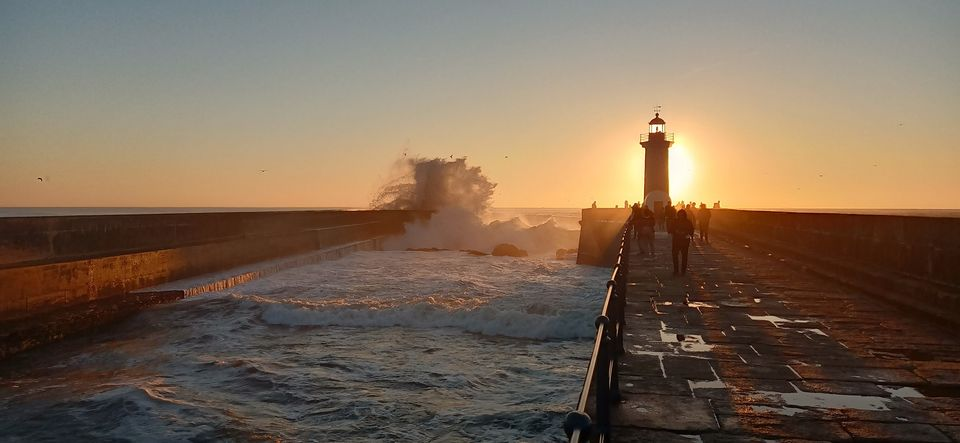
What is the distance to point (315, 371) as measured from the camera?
834cm

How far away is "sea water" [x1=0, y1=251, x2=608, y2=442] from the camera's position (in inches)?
245

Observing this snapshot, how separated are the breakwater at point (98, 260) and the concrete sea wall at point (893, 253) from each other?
12.0 meters

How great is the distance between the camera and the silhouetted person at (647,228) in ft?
50.2

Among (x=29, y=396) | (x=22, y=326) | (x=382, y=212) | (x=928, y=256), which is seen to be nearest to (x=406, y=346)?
(x=29, y=396)

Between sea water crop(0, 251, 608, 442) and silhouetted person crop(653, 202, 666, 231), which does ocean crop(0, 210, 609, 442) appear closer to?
sea water crop(0, 251, 608, 442)

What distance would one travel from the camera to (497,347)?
9836 millimetres

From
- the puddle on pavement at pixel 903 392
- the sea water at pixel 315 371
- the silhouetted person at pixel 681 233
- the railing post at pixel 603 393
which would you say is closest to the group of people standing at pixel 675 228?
the silhouetted person at pixel 681 233

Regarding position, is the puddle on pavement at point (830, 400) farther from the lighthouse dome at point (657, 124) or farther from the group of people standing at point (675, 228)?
the lighthouse dome at point (657, 124)

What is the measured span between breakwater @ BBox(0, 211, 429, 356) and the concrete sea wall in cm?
1203

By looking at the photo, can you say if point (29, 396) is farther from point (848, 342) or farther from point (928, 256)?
point (928, 256)

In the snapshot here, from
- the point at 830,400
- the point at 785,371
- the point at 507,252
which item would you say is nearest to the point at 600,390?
the point at 830,400

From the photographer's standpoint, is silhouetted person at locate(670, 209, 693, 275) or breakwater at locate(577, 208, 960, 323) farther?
silhouetted person at locate(670, 209, 693, 275)

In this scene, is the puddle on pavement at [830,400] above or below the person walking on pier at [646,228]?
below

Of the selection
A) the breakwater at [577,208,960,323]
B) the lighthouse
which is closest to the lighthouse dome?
the lighthouse
